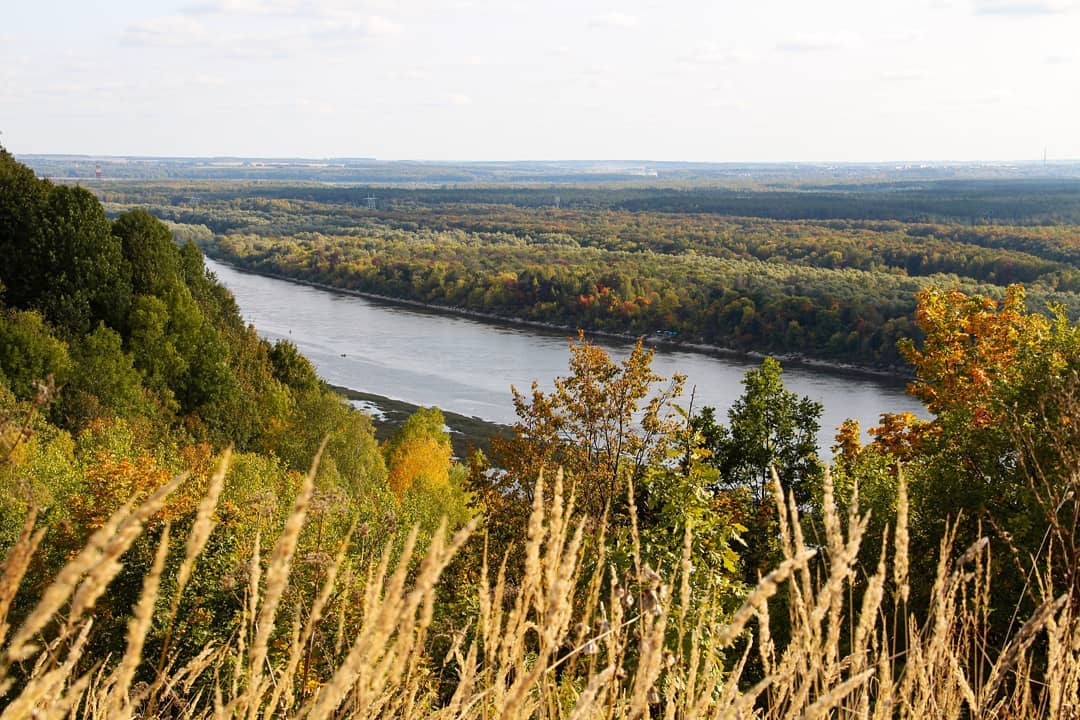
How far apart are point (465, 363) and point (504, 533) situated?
119 feet

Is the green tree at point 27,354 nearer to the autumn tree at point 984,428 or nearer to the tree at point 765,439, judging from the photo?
the tree at point 765,439

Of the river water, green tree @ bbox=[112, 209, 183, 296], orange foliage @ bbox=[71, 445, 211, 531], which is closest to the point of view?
orange foliage @ bbox=[71, 445, 211, 531]

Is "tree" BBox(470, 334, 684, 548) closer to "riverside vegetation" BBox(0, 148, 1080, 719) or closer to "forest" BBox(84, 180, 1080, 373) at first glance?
"riverside vegetation" BBox(0, 148, 1080, 719)

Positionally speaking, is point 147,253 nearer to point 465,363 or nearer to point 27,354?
point 27,354

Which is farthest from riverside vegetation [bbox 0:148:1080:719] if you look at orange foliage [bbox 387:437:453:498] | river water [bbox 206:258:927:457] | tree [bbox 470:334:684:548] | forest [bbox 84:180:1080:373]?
forest [bbox 84:180:1080:373]

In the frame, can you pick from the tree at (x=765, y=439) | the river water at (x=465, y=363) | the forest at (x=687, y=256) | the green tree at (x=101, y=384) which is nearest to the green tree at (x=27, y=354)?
the green tree at (x=101, y=384)

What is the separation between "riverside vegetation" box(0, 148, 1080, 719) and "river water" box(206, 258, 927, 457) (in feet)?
31.3

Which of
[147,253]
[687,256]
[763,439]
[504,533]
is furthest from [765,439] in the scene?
[687,256]

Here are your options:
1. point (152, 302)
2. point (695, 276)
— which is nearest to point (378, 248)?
Result: point (695, 276)

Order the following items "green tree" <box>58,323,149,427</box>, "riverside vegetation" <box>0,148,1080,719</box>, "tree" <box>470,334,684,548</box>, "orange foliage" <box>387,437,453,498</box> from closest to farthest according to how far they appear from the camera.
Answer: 1. "riverside vegetation" <box>0,148,1080,719</box>
2. "tree" <box>470,334,684,548</box>
3. "green tree" <box>58,323,149,427</box>
4. "orange foliage" <box>387,437,453,498</box>

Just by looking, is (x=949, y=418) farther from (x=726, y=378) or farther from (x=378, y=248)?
(x=378, y=248)

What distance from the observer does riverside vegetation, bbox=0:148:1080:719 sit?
1.37 m

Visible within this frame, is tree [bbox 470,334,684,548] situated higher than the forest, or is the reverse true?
tree [bbox 470,334,684,548]

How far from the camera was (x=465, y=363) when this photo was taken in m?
47.8
